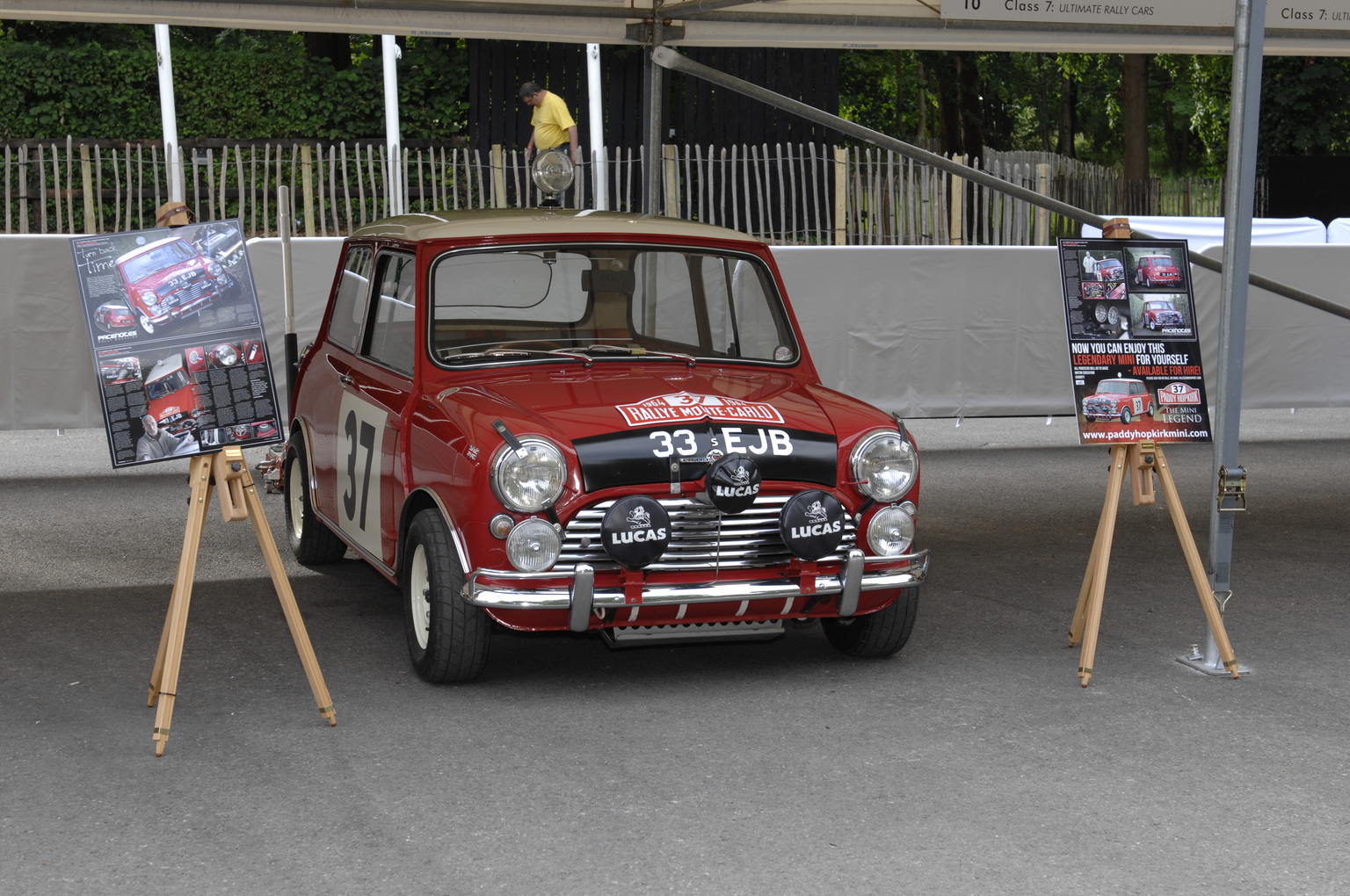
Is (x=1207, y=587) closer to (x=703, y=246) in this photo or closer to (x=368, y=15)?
(x=703, y=246)

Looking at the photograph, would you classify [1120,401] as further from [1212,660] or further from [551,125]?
[551,125]

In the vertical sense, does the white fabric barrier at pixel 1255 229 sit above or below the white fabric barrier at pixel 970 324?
above

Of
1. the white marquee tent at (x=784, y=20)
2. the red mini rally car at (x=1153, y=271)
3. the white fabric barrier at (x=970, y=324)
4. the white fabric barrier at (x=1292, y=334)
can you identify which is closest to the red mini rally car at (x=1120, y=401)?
the red mini rally car at (x=1153, y=271)

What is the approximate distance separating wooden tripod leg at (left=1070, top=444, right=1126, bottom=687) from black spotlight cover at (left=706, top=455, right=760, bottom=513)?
1.41m

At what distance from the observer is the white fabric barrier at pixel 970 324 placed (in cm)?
1212

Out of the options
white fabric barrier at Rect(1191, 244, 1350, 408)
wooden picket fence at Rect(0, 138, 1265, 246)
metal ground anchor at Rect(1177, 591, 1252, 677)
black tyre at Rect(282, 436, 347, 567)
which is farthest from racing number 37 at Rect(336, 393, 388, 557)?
wooden picket fence at Rect(0, 138, 1265, 246)

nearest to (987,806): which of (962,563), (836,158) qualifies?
(962,563)

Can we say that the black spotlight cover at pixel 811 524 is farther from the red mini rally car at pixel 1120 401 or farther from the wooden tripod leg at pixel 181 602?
the wooden tripod leg at pixel 181 602

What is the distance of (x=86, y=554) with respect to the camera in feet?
26.0

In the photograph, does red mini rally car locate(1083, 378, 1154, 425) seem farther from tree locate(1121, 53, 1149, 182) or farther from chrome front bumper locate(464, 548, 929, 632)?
tree locate(1121, 53, 1149, 182)

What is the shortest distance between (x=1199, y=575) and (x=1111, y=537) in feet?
1.13

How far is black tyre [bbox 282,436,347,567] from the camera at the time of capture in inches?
292

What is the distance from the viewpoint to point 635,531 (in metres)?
5.14

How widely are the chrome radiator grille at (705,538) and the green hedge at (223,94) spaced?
15.1 meters
